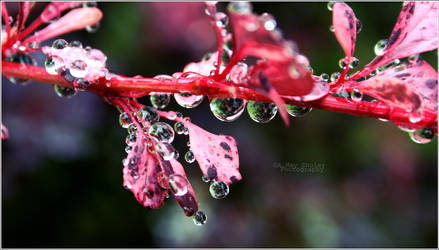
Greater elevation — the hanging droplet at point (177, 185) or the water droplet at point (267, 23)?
the water droplet at point (267, 23)

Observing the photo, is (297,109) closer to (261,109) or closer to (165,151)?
(261,109)

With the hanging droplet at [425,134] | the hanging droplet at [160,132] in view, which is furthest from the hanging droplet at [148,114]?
the hanging droplet at [425,134]

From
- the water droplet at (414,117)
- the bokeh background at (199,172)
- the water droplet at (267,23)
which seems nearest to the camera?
the water droplet at (267,23)

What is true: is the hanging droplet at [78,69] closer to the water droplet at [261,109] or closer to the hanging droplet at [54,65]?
the hanging droplet at [54,65]

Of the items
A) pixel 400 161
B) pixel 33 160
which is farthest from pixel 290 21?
pixel 33 160

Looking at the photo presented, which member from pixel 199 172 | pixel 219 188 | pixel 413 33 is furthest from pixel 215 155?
pixel 199 172

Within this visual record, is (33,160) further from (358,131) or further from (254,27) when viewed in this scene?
(254,27)

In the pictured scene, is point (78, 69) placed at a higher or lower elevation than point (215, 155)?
higher

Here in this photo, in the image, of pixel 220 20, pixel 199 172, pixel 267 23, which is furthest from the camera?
pixel 199 172
